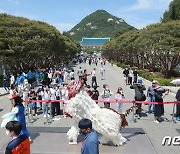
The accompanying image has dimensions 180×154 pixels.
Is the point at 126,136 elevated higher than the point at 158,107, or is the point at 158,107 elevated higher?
the point at 158,107

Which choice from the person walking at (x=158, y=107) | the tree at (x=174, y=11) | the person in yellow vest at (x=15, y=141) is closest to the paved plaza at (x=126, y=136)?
the person walking at (x=158, y=107)

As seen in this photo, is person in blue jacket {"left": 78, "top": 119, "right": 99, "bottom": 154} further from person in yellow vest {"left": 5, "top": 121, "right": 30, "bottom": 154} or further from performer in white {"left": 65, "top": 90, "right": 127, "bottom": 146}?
performer in white {"left": 65, "top": 90, "right": 127, "bottom": 146}

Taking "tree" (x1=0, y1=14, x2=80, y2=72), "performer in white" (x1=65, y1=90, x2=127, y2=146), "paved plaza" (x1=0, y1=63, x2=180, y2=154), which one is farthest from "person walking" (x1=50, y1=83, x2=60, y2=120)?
"tree" (x1=0, y1=14, x2=80, y2=72)

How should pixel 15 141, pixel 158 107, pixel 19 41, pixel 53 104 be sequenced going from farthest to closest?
pixel 19 41
pixel 53 104
pixel 158 107
pixel 15 141

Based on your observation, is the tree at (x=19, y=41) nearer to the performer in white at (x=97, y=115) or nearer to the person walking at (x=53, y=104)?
the person walking at (x=53, y=104)

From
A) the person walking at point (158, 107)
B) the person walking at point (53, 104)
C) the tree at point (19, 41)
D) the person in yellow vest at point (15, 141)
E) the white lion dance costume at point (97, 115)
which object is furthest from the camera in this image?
the tree at point (19, 41)

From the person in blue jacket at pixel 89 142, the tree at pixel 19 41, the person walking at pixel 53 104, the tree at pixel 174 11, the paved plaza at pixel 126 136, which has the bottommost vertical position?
the paved plaza at pixel 126 136

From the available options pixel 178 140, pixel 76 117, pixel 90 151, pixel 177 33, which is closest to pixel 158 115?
pixel 178 140

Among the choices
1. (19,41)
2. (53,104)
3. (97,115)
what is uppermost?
(19,41)

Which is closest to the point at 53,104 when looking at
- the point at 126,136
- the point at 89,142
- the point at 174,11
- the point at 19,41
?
the point at 126,136

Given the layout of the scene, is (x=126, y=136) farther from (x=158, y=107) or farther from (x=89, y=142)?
(x=89, y=142)

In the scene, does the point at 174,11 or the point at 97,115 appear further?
the point at 174,11

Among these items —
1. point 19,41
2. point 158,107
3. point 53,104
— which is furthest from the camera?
point 19,41

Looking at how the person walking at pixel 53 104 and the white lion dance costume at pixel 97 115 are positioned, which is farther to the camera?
the person walking at pixel 53 104
